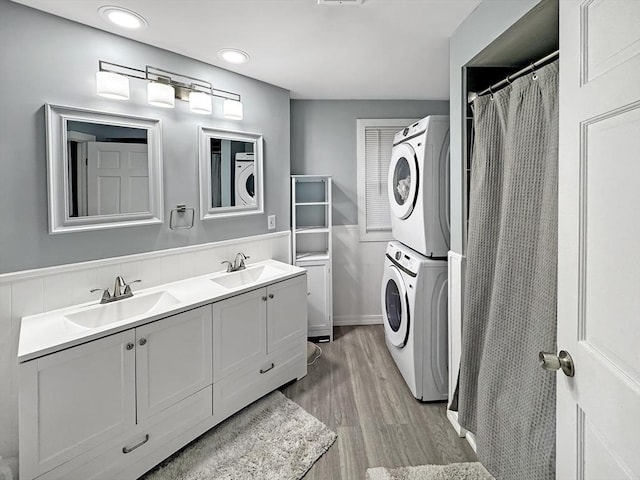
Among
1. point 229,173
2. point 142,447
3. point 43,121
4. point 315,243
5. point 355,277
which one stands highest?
point 43,121

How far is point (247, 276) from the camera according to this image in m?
2.70

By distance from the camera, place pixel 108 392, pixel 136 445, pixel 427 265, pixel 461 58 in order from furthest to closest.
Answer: pixel 427 265 < pixel 461 58 < pixel 136 445 < pixel 108 392

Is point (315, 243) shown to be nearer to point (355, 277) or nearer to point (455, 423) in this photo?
point (355, 277)

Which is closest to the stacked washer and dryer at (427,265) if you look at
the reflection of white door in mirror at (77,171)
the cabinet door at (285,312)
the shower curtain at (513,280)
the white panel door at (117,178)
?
the shower curtain at (513,280)

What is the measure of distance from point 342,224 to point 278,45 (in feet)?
6.23

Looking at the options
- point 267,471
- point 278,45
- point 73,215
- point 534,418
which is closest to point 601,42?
point 534,418

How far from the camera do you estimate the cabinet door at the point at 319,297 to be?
333cm

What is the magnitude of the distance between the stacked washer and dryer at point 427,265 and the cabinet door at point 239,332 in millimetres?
984

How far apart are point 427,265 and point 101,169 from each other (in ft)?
6.71

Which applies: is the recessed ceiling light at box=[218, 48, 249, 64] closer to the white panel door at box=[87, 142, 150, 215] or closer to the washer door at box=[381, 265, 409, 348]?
the white panel door at box=[87, 142, 150, 215]

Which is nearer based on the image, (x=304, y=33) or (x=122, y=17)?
(x=122, y=17)

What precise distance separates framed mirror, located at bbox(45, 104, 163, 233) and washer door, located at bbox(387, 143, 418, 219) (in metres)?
1.65

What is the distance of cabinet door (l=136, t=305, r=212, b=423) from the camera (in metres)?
1.71

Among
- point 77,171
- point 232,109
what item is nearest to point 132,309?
point 77,171
